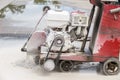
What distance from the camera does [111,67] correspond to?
536 centimetres

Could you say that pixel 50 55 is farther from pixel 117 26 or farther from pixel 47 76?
pixel 117 26

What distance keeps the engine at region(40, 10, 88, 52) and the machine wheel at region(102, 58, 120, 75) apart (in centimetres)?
50

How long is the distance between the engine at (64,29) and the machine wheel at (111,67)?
1.63ft

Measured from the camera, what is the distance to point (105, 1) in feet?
17.7

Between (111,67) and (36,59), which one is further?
(36,59)

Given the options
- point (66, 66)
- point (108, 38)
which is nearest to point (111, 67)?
point (108, 38)

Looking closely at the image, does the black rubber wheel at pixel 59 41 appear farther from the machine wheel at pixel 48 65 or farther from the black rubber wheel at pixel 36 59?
the black rubber wheel at pixel 36 59

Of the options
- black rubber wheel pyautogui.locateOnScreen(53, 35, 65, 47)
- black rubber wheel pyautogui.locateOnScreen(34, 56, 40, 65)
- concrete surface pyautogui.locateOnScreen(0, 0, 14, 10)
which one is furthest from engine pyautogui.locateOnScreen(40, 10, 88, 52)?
concrete surface pyautogui.locateOnScreen(0, 0, 14, 10)

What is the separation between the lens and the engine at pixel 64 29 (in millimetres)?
5289

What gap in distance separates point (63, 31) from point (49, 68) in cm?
59

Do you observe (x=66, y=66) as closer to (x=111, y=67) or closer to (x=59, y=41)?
(x=59, y=41)

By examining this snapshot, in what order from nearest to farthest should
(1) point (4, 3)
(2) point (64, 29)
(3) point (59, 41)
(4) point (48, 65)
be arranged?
(4) point (48, 65)
(3) point (59, 41)
(2) point (64, 29)
(1) point (4, 3)

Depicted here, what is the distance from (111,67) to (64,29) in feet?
2.69

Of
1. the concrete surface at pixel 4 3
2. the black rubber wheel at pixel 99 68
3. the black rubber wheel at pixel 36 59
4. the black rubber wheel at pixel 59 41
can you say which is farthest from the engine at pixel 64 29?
the concrete surface at pixel 4 3
